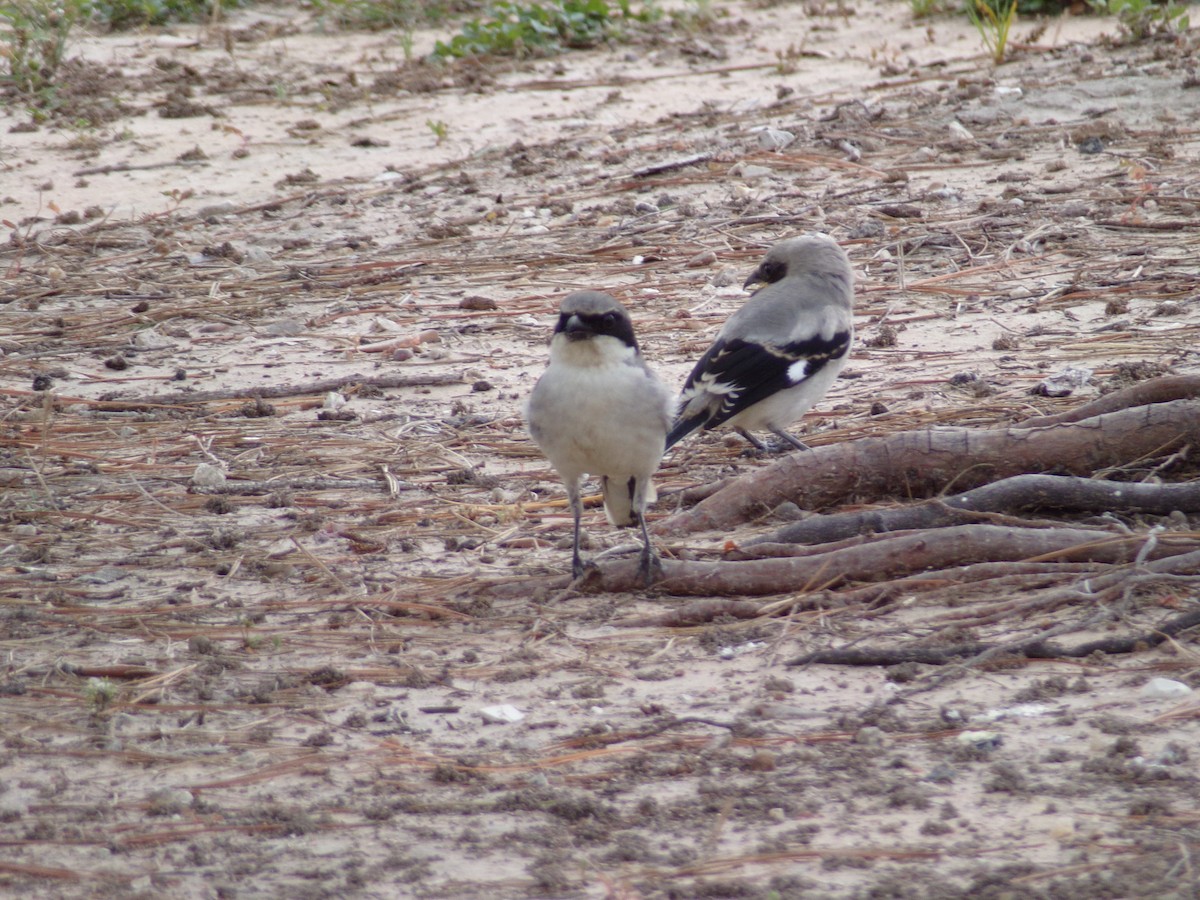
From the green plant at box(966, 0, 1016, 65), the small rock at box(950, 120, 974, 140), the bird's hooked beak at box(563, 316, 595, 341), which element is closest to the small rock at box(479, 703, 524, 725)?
the bird's hooked beak at box(563, 316, 595, 341)

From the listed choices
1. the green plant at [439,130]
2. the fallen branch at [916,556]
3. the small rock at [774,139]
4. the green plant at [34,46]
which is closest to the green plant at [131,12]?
the green plant at [34,46]

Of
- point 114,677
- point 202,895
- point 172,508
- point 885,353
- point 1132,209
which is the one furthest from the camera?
point 1132,209

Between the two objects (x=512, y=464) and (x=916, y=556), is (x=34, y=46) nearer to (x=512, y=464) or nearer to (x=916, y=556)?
(x=512, y=464)

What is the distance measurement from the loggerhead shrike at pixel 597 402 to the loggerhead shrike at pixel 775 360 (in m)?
1.02

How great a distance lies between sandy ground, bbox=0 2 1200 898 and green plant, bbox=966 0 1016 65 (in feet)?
0.65

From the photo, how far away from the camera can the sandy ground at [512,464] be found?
10.6 feet

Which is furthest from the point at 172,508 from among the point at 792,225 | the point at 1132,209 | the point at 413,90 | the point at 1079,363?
the point at 413,90

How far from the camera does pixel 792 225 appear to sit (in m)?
8.92

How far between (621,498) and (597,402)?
2.11 feet

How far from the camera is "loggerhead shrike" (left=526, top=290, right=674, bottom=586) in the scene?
182 inches

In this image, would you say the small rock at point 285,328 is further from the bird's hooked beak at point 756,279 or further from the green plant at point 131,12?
the green plant at point 131,12

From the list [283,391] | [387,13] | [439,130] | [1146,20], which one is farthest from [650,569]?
[387,13]

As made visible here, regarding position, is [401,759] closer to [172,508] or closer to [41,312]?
[172,508]

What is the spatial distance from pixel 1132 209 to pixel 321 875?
273 inches
